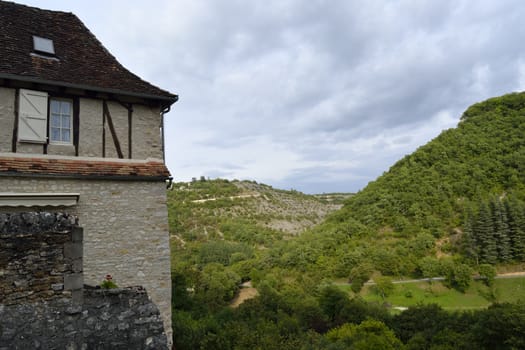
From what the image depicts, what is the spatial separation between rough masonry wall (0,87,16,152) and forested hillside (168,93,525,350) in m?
6.84

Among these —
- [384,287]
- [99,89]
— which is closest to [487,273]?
[384,287]

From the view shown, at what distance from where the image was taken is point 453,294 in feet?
73.9

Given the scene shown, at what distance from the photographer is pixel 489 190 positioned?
106 feet

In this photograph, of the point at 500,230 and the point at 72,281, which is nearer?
the point at 72,281

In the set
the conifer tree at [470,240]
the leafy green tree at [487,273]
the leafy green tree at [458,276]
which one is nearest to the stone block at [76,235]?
the leafy green tree at [458,276]

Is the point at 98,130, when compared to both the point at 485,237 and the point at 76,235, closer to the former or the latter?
the point at 76,235

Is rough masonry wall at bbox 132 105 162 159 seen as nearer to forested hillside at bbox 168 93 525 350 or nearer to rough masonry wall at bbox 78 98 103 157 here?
rough masonry wall at bbox 78 98 103 157

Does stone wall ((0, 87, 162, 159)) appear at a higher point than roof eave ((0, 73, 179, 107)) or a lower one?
lower

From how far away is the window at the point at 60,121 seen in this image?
7.49m

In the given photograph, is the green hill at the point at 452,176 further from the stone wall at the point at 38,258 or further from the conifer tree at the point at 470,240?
the stone wall at the point at 38,258

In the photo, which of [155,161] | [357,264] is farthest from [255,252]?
[155,161]

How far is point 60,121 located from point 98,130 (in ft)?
2.78

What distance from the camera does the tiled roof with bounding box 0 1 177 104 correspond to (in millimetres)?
7359

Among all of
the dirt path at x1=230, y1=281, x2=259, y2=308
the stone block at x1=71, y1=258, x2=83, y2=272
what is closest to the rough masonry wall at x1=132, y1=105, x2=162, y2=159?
the stone block at x1=71, y1=258, x2=83, y2=272
